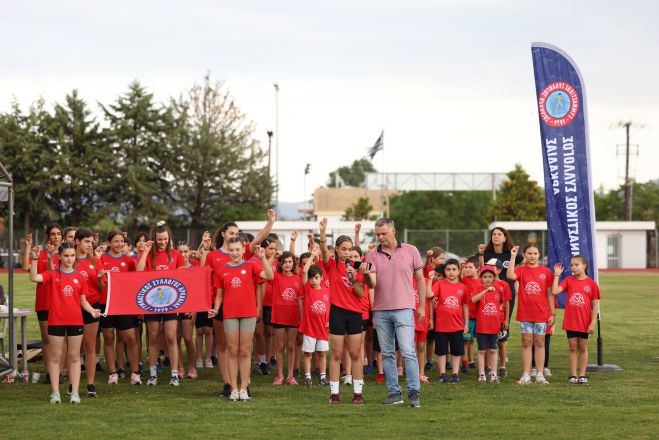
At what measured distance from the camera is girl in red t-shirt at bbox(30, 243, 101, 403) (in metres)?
9.55

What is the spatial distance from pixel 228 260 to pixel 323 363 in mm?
2043

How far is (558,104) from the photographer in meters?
13.0

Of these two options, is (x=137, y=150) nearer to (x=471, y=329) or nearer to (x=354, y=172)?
(x=471, y=329)

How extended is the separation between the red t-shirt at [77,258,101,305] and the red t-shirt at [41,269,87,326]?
13.2 inches

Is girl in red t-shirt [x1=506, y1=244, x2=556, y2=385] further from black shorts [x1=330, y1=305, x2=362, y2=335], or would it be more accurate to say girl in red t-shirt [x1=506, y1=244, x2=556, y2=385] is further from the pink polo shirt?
black shorts [x1=330, y1=305, x2=362, y2=335]

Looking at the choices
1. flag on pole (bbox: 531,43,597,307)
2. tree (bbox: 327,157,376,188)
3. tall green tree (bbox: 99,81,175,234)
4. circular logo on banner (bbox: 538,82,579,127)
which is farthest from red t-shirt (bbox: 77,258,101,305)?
tree (bbox: 327,157,376,188)

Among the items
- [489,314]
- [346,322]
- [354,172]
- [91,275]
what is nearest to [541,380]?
[489,314]

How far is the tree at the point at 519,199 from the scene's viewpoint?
2320 inches

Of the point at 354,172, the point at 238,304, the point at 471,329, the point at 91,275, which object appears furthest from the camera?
the point at 354,172

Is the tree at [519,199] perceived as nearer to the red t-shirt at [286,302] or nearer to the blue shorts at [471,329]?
the blue shorts at [471,329]

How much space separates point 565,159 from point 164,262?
5903mm

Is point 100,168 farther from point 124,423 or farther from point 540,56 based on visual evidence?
point 124,423

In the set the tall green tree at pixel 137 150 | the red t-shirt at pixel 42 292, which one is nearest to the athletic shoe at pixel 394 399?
the red t-shirt at pixel 42 292

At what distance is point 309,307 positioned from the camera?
1113cm
